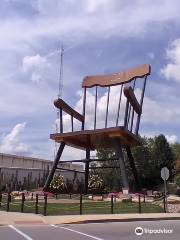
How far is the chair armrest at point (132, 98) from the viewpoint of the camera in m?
36.7

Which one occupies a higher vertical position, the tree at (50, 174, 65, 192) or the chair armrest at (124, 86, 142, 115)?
the chair armrest at (124, 86, 142, 115)

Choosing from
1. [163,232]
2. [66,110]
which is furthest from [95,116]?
Result: [163,232]

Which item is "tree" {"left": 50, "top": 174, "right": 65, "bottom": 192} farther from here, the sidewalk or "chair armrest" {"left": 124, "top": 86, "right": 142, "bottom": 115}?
the sidewalk

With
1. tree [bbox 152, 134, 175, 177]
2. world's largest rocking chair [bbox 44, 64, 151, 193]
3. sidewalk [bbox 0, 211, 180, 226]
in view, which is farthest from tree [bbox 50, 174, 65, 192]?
tree [bbox 152, 134, 175, 177]

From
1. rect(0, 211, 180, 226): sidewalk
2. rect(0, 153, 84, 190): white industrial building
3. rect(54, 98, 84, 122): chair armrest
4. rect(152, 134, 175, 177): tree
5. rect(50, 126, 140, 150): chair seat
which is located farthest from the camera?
rect(152, 134, 175, 177): tree

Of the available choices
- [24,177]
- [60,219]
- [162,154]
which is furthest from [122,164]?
[24,177]

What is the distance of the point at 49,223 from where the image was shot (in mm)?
Answer: 21359

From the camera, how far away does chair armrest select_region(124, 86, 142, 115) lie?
36.7 m

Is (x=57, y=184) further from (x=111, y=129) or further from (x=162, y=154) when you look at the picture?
(x=162, y=154)

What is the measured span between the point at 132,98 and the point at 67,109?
6053 millimetres

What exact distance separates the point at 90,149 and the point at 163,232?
28.5 meters

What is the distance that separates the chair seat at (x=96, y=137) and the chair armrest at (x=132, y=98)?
72.2 inches

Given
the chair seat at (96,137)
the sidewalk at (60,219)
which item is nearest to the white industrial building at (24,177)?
the chair seat at (96,137)

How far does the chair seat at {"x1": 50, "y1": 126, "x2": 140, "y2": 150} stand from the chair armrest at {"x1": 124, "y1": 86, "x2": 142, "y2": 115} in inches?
72.2
